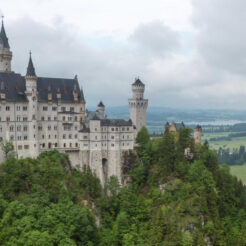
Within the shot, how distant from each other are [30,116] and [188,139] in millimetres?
41115

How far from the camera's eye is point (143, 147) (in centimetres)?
10081

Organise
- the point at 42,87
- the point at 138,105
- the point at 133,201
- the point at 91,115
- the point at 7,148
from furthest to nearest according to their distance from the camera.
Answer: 1. the point at 138,105
2. the point at 91,115
3. the point at 42,87
4. the point at 133,201
5. the point at 7,148

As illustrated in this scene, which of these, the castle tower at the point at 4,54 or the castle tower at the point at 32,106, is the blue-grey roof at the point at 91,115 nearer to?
the castle tower at the point at 32,106

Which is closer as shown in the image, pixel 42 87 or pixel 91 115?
pixel 42 87

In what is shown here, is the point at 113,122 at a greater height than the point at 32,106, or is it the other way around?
the point at 32,106

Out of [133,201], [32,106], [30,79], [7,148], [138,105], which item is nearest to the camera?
[7,148]

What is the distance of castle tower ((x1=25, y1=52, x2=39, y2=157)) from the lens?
3688 inches

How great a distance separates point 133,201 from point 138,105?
1132 inches

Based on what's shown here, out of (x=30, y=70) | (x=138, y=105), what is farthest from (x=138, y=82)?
(x=30, y=70)

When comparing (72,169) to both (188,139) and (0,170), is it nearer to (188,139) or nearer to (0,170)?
(0,170)

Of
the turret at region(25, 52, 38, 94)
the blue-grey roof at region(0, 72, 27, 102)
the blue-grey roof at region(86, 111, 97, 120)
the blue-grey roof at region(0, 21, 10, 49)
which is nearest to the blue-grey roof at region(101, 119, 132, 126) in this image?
the blue-grey roof at region(86, 111, 97, 120)

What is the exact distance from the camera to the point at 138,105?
347ft

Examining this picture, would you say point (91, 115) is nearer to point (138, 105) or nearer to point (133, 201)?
point (138, 105)

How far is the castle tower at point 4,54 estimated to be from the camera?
10319 centimetres
